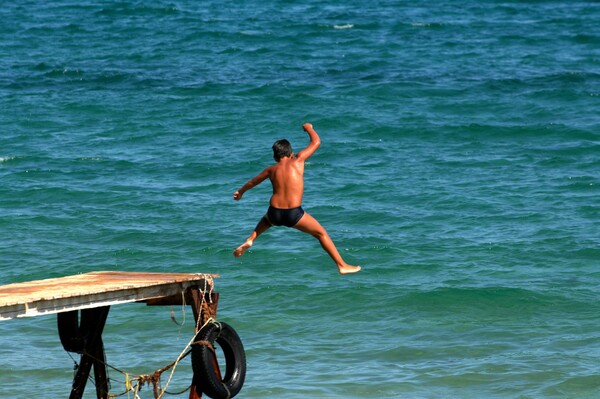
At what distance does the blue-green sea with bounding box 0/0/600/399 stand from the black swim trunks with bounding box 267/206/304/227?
12.5ft

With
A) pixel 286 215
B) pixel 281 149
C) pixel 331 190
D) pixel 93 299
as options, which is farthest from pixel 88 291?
pixel 331 190

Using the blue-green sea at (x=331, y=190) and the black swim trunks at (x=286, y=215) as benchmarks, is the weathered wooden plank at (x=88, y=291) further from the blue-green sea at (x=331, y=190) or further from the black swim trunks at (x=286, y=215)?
the blue-green sea at (x=331, y=190)

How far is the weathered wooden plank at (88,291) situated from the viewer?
36.8ft

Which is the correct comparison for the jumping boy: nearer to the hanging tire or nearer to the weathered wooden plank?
the weathered wooden plank

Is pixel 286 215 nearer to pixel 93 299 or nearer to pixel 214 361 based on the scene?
pixel 214 361

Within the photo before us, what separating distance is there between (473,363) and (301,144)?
54.1 ft

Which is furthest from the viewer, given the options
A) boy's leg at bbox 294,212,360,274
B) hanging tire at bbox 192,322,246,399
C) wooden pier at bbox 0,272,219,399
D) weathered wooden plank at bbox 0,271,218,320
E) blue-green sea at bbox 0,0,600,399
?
blue-green sea at bbox 0,0,600,399

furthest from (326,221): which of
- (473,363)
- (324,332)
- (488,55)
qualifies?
(488,55)

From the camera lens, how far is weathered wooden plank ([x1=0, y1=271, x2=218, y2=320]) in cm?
1120

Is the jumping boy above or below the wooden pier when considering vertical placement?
above

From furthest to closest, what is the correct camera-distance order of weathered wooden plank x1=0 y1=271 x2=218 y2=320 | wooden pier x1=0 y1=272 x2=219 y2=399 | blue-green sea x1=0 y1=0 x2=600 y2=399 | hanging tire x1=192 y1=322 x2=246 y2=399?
blue-green sea x1=0 y1=0 x2=600 y2=399 < hanging tire x1=192 y1=322 x2=246 y2=399 < wooden pier x1=0 y1=272 x2=219 y2=399 < weathered wooden plank x1=0 y1=271 x2=218 y2=320

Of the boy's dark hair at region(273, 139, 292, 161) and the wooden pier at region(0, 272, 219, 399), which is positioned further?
the boy's dark hair at region(273, 139, 292, 161)

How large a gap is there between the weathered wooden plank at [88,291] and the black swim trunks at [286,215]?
37.9 inches

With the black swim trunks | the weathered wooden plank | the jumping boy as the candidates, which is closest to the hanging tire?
the weathered wooden plank
